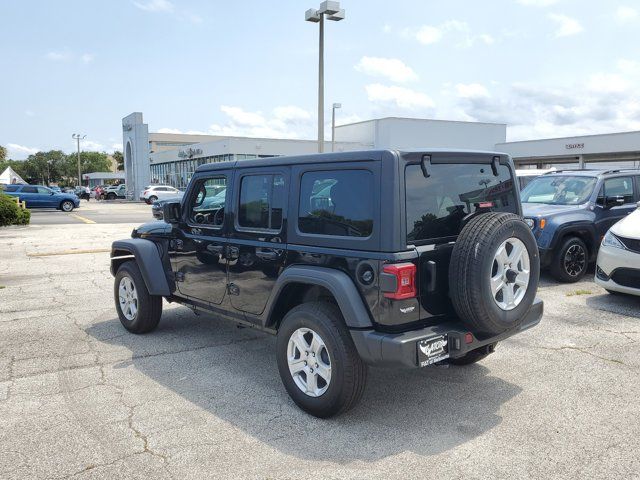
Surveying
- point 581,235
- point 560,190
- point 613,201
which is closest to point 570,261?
point 581,235

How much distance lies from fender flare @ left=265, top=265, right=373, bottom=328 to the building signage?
48.3 m

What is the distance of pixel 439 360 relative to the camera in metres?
3.60

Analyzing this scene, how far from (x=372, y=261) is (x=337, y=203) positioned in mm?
551

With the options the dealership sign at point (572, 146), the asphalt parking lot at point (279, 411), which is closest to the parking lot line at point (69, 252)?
the asphalt parking lot at point (279, 411)

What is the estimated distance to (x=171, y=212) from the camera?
5238 millimetres

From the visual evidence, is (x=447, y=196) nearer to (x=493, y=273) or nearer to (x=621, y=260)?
(x=493, y=273)

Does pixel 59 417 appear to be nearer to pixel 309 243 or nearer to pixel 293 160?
pixel 309 243

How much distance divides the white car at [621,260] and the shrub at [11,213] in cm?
2000

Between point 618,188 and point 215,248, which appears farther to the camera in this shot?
point 618,188

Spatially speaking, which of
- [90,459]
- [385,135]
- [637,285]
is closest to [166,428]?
[90,459]

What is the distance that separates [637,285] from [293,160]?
4.85 m

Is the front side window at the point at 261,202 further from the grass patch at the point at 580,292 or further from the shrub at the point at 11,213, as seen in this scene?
the shrub at the point at 11,213

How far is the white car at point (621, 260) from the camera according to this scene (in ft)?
21.7

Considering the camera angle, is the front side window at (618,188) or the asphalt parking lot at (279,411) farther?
the front side window at (618,188)
